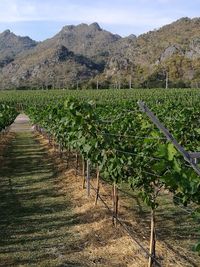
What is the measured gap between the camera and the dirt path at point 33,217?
340 inches

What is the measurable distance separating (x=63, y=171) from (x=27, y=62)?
153 metres

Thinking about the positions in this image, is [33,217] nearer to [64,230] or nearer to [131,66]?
[64,230]

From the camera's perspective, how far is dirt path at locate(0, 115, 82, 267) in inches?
340

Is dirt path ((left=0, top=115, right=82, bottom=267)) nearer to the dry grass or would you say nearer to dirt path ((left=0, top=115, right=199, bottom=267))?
dirt path ((left=0, top=115, right=199, bottom=267))

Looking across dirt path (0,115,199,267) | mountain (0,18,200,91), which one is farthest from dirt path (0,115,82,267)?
mountain (0,18,200,91)

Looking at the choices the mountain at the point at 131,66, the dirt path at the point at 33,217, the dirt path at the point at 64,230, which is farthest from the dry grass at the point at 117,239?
the mountain at the point at 131,66

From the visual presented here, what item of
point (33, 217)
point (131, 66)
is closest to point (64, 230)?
point (33, 217)

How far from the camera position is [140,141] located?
8.54 meters

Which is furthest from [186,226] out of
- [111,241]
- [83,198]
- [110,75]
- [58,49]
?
[58,49]

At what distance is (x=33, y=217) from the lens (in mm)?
11062

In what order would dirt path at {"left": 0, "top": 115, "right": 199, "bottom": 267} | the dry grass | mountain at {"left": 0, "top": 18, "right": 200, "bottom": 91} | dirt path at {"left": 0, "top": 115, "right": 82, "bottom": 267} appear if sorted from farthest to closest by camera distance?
mountain at {"left": 0, "top": 18, "right": 200, "bottom": 91}
dirt path at {"left": 0, "top": 115, "right": 82, "bottom": 267}
dirt path at {"left": 0, "top": 115, "right": 199, "bottom": 267}
the dry grass

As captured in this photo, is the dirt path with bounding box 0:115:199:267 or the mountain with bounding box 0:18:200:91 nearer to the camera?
the dirt path with bounding box 0:115:199:267

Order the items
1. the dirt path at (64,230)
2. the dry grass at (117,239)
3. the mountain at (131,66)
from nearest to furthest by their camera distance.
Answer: the dry grass at (117,239) → the dirt path at (64,230) → the mountain at (131,66)

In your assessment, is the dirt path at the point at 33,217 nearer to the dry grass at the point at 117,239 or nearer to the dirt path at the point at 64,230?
the dirt path at the point at 64,230
